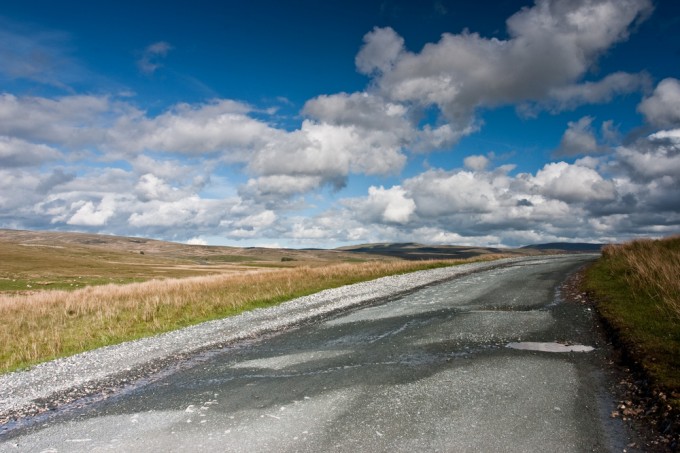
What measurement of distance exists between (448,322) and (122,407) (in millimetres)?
10379

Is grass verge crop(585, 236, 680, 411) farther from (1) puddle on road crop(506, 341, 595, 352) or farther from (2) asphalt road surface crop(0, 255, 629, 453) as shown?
(1) puddle on road crop(506, 341, 595, 352)

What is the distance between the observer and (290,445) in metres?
6.75

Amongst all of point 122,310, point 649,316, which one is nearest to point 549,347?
point 649,316

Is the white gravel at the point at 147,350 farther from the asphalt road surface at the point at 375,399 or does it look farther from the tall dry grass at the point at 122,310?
the tall dry grass at the point at 122,310

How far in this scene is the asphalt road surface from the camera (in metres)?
6.79

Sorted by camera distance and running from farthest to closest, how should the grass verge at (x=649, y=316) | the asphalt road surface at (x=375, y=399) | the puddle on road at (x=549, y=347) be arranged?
the puddle on road at (x=549, y=347) → the grass verge at (x=649, y=316) → the asphalt road surface at (x=375, y=399)

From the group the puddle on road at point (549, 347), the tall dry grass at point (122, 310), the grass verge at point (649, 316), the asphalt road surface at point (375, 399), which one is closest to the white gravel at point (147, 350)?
the asphalt road surface at point (375, 399)

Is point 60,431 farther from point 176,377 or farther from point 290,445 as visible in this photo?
point 290,445

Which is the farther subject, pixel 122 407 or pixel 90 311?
pixel 90 311

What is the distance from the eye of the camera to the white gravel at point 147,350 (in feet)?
36.7

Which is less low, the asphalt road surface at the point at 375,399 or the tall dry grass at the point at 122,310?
the asphalt road surface at the point at 375,399

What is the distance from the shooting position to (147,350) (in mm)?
14633

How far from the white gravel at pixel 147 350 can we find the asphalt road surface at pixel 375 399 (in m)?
1.60

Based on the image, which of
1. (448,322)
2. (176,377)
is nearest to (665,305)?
(448,322)
